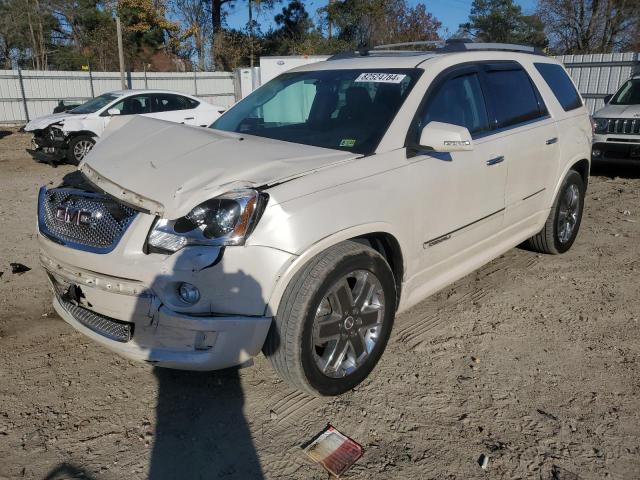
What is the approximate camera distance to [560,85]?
16.4 feet

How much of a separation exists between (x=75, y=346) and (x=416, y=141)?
2.60 metres

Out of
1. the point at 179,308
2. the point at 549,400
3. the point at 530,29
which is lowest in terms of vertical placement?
the point at 549,400

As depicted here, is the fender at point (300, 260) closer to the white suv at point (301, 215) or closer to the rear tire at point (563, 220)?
the white suv at point (301, 215)

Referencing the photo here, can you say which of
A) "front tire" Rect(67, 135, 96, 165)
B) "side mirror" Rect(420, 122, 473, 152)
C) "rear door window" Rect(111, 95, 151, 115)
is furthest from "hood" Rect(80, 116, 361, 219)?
"rear door window" Rect(111, 95, 151, 115)

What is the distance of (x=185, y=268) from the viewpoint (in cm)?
252

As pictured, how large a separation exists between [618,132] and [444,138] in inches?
297

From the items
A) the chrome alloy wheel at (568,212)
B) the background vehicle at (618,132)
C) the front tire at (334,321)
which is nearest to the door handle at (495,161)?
the front tire at (334,321)

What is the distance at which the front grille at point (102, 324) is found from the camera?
108 inches

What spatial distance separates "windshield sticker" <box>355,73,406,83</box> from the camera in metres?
3.56

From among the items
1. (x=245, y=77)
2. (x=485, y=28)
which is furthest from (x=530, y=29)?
(x=245, y=77)

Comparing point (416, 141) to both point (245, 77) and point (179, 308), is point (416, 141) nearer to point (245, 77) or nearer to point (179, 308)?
point (179, 308)

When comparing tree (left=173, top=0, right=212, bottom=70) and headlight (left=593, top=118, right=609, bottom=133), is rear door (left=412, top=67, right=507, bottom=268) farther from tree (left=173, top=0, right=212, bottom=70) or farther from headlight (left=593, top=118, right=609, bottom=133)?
tree (left=173, top=0, right=212, bottom=70)

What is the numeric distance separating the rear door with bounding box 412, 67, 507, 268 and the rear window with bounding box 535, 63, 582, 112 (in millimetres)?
1242

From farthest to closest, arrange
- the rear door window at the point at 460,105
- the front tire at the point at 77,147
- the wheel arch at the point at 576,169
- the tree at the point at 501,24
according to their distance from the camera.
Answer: the tree at the point at 501,24, the front tire at the point at 77,147, the wheel arch at the point at 576,169, the rear door window at the point at 460,105
